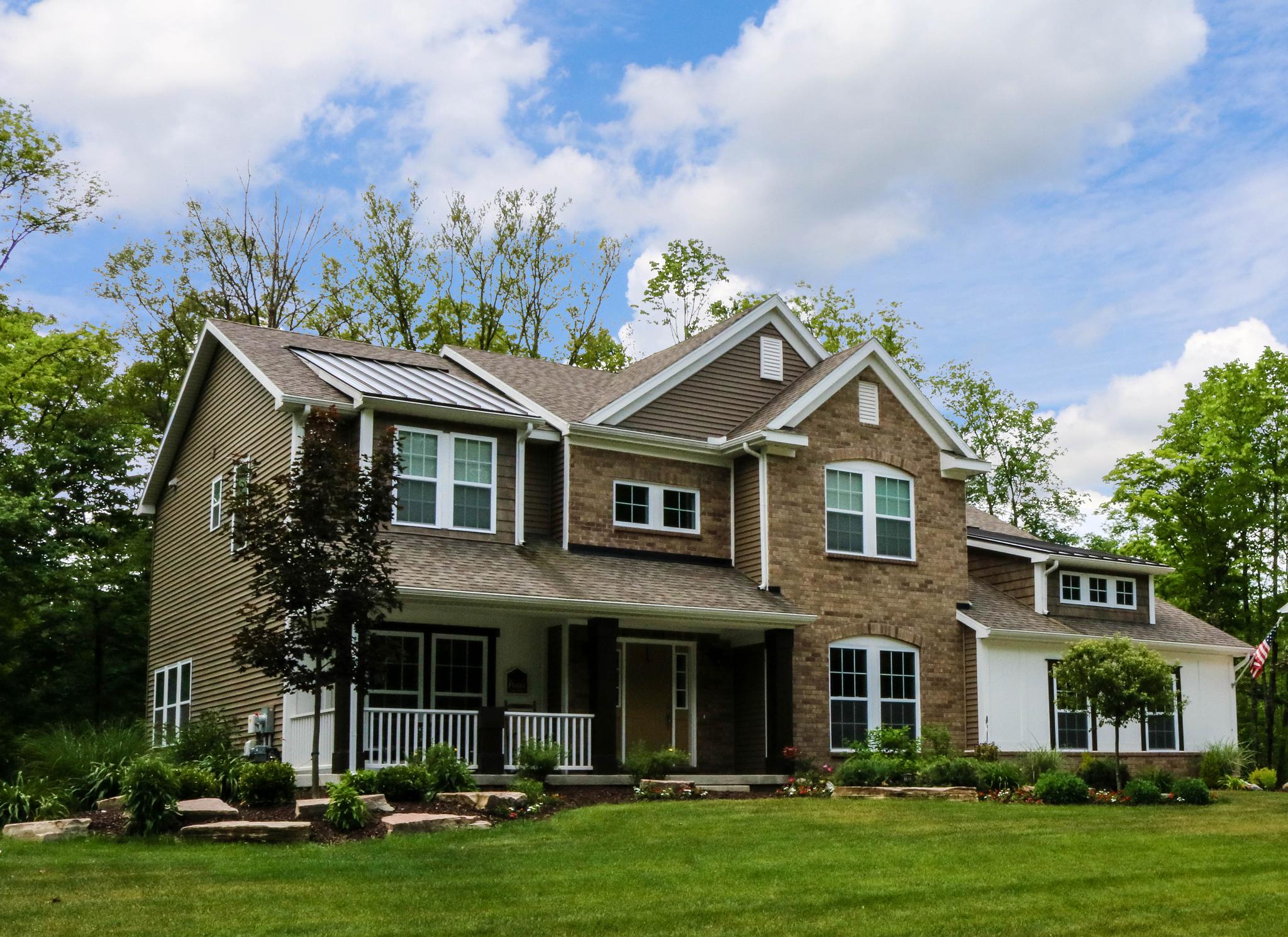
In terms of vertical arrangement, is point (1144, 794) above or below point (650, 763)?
below

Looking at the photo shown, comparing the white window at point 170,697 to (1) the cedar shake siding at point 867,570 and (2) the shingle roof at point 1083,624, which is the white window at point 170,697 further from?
(2) the shingle roof at point 1083,624

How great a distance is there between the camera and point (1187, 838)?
49.9ft

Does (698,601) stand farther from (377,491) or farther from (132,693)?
(132,693)

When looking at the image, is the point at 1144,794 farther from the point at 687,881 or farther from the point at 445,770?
the point at 687,881

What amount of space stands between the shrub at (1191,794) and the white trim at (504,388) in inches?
430

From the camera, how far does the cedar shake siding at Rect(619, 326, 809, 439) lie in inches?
956

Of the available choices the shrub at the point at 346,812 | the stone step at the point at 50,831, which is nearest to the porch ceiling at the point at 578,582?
the shrub at the point at 346,812

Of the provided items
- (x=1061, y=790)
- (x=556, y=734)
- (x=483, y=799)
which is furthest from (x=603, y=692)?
(x=1061, y=790)

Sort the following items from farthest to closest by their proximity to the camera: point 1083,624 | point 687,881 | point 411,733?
point 1083,624, point 411,733, point 687,881

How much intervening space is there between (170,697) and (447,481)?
26.7 ft

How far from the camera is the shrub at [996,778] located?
2045 centimetres

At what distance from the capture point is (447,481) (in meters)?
21.7

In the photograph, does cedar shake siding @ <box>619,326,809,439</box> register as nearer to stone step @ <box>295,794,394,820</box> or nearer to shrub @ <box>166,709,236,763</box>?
shrub @ <box>166,709,236,763</box>

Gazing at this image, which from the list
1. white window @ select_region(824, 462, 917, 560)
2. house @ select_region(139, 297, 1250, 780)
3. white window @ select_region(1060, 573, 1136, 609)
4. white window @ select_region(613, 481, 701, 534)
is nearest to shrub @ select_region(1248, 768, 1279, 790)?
house @ select_region(139, 297, 1250, 780)
